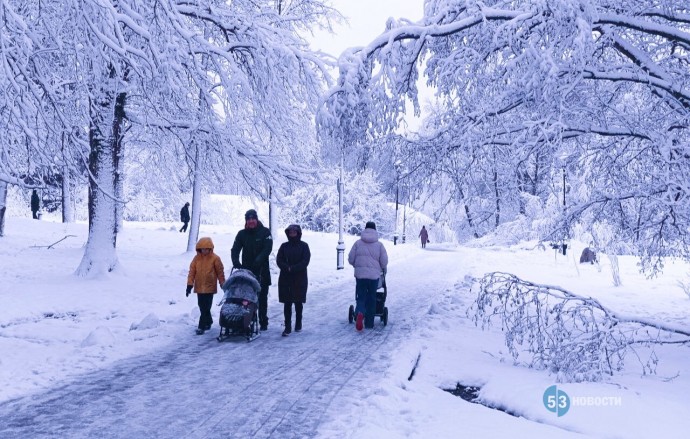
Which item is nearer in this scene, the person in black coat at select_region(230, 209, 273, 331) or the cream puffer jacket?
the person in black coat at select_region(230, 209, 273, 331)

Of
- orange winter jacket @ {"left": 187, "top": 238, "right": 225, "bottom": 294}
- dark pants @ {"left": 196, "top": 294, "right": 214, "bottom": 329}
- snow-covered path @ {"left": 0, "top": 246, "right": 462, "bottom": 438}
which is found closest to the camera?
snow-covered path @ {"left": 0, "top": 246, "right": 462, "bottom": 438}

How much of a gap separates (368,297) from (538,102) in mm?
4888

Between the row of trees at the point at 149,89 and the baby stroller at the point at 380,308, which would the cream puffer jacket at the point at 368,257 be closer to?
the baby stroller at the point at 380,308

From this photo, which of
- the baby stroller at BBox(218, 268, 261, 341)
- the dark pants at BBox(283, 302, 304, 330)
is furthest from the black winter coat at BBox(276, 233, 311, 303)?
the baby stroller at BBox(218, 268, 261, 341)

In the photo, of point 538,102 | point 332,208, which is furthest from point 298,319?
point 332,208

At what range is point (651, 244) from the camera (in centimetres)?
778

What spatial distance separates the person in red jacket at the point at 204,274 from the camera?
28.3ft

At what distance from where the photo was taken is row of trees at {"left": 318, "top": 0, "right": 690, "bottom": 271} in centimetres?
559

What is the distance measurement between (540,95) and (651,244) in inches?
142

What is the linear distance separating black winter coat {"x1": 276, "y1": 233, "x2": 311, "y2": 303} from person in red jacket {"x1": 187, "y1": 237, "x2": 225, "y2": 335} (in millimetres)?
990

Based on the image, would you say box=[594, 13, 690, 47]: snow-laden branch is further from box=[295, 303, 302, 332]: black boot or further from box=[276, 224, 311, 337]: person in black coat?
box=[295, 303, 302, 332]: black boot

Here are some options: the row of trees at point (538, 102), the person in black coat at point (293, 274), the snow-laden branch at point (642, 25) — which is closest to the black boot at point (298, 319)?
the person in black coat at point (293, 274)

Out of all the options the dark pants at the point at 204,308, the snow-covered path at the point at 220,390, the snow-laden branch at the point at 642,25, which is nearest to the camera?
the snow-covered path at the point at 220,390

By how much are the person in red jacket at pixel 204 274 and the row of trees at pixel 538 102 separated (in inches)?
144
